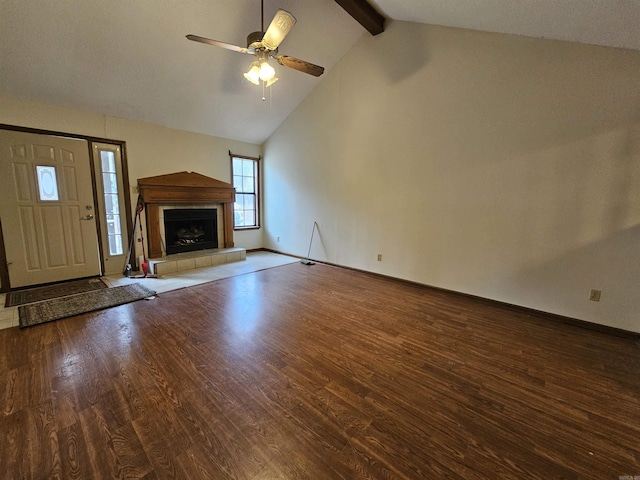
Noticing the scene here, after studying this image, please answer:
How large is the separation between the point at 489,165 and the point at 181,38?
13.4 ft

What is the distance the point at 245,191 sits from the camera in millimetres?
6129

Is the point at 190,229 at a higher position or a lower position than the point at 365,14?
lower

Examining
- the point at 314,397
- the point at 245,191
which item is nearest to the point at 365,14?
the point at 245,191

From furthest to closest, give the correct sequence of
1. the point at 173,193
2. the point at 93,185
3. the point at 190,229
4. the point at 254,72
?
1. the point at 190,229
2. the point at 173,193
3. the point at 93,185
4. the point at 254,72

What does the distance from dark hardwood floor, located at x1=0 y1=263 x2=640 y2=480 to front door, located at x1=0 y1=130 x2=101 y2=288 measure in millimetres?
1605

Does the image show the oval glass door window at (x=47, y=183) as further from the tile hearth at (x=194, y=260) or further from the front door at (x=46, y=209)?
the tile hearth at (x=194, y=260)

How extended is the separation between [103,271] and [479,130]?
18.9ft

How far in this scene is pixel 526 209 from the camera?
3.02 m

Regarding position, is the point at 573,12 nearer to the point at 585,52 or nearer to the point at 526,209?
the point at 585,52

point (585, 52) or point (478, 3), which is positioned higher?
point (478, 3)

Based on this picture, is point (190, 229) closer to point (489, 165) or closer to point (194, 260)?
point (194, 260)

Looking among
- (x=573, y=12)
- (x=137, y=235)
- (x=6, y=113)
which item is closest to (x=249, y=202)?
(x=137, y=235)

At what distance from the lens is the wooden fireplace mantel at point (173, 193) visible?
4434 mm

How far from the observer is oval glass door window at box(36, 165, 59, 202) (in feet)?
11.6
